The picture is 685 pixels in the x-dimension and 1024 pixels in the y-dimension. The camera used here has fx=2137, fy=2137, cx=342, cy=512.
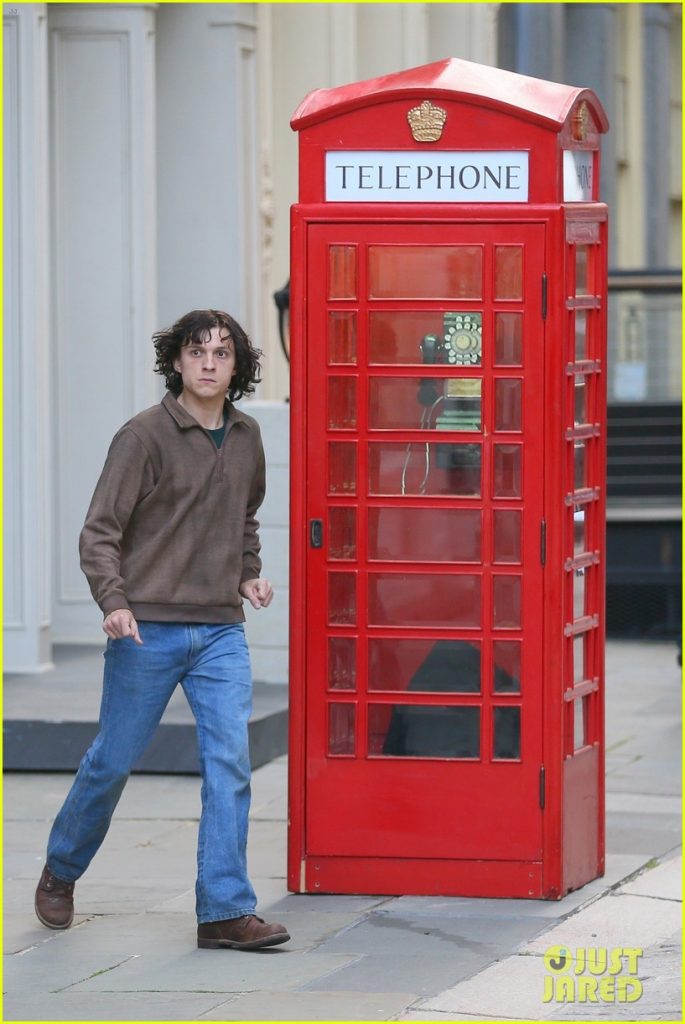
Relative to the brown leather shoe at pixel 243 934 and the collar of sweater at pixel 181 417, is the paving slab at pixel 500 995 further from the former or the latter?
the collar of sweater at pixel 181 417

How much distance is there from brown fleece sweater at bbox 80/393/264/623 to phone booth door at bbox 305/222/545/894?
0.58 meters

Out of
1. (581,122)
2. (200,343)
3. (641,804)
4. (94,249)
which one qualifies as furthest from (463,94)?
(94,249)

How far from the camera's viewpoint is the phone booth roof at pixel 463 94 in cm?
654

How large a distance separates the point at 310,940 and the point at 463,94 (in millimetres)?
2591

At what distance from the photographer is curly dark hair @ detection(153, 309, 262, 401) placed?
6270mm

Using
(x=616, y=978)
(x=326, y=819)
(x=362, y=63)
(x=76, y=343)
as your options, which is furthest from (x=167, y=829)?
(x=362, y=63)

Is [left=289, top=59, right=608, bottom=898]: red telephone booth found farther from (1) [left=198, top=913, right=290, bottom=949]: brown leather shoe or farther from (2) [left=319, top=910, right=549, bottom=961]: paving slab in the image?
(1) [left=198, top=913, right=290, bottom=949]: brown leather shoe

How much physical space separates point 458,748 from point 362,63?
34.9 ft

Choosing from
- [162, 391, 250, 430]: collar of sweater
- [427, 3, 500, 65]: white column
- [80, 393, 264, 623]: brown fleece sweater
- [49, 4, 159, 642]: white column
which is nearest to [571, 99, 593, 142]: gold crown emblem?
[162, 391, 250, 430]: collar of sweater

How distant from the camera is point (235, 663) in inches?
244

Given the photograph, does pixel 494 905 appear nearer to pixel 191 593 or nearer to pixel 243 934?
pixel 243 934

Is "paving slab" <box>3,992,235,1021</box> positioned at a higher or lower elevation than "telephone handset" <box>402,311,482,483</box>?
lower

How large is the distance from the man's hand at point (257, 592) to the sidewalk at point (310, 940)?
98 centimetres

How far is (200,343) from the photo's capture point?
6.24m
